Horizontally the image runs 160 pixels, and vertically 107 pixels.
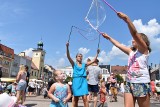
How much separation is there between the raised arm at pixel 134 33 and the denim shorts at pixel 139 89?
55cm

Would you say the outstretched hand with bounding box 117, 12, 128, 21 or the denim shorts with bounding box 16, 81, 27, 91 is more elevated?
the outstretched hand with bounding box 117, 12, 128, 21

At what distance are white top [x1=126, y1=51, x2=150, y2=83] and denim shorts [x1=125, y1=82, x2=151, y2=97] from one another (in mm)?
62

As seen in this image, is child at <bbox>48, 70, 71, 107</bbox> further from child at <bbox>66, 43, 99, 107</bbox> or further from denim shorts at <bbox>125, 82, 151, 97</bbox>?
denim shorts at <bbox>125, 82, 151, 97</bbox>

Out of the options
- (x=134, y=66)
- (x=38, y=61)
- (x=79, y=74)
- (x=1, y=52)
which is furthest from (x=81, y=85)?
(x=38, y=61)

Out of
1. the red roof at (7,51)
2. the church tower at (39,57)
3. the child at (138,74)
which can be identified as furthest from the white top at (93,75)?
the church tower at (39,57)

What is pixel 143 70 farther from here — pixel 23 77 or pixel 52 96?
pixel 23 77

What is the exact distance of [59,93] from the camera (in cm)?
615

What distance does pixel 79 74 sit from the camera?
7.85 metres

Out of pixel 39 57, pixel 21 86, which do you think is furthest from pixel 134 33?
pixel 39 57

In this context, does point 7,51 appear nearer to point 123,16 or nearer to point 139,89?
point 139,89

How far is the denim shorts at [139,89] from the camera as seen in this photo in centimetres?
463

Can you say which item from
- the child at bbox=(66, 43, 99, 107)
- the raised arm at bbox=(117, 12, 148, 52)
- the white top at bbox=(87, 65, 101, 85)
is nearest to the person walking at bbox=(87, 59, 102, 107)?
the white top at bbox=(87, 65, 101, 85)

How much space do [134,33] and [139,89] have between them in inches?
34.2

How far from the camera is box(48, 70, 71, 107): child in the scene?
6.05 m
